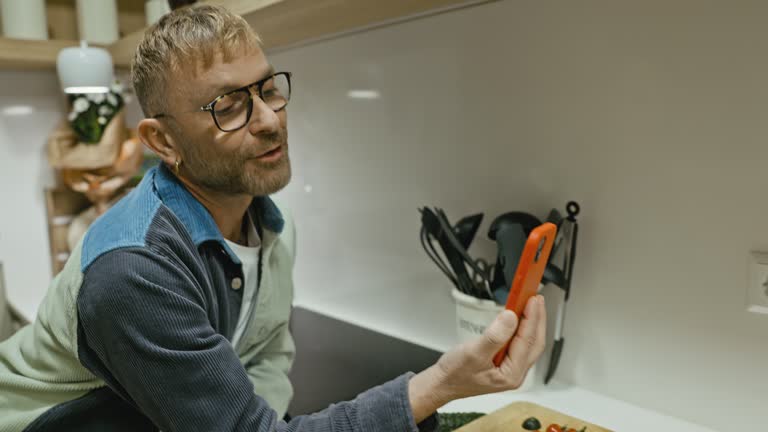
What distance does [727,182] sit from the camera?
0.81 metres

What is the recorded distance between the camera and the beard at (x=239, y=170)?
2.57ft

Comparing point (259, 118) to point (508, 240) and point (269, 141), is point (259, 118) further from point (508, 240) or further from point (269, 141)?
point (508, 240)

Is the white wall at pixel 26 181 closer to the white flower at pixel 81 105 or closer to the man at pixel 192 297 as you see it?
the white flower at pixel 81 105

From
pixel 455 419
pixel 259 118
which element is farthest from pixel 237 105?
pixel 455 419

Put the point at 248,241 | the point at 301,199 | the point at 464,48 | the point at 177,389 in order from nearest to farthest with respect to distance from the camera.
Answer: the point at 177,389
the point at 248,241
the point at 464,48
the point at 301,199

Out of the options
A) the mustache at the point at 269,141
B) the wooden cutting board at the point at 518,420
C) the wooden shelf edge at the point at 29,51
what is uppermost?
the wooden shelf edge at the point at 29,51

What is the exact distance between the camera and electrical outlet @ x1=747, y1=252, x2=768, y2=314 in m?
0.78

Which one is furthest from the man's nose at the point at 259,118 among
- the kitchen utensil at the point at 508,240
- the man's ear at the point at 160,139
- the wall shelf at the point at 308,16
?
the kitchen utensil at the point at 508,240

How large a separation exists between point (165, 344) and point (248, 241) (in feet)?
1.07

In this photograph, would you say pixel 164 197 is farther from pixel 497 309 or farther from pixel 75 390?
pixel 497 309

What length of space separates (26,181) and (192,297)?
1426 mm

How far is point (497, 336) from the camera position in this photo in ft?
2.05

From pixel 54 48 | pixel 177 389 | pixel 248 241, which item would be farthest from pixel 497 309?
pixel 54 48

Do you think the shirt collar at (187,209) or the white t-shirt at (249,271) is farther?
the white t-shirt at (249,271)
